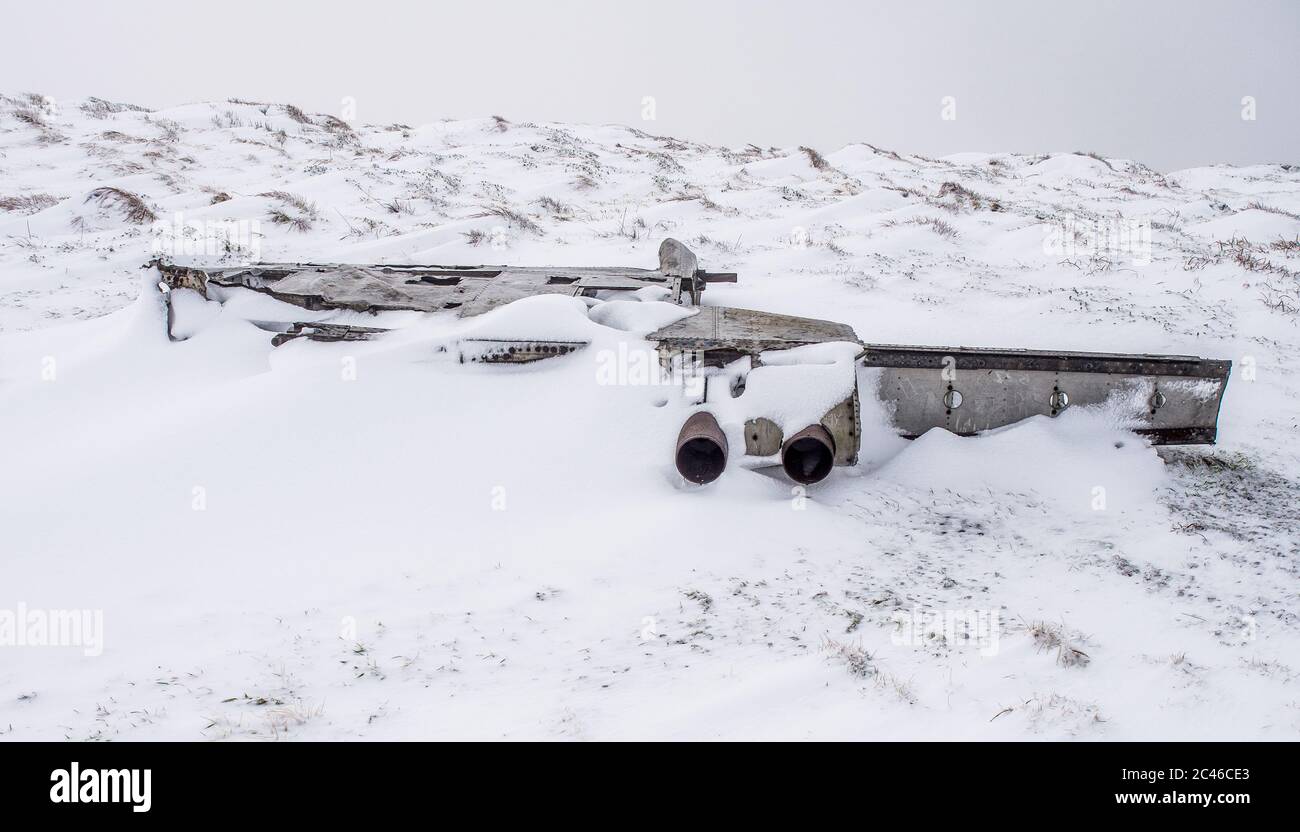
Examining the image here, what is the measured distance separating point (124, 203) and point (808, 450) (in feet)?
40.1

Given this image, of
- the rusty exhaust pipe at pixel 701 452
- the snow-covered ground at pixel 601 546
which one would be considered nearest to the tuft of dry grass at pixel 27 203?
the snow-covered ground at pixel 601 546

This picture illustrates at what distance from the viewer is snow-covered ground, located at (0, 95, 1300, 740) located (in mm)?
2605

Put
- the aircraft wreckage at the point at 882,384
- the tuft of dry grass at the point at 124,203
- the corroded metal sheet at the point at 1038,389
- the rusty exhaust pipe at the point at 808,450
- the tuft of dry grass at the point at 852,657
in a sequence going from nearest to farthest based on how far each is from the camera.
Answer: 1. the tuft of dry grass at the point at 852,657
2. the rusty exhaust pipe at the point at 808,450
3. the aircraft wreckage at the point at 882,384
4. the corroded metal sheet at the point at 1038,389
5. the tuft of dry grass at the point at 124,203

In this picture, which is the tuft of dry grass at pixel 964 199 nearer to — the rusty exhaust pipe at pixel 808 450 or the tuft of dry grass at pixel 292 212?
the rusty exhaust pipe at pixel 808 450

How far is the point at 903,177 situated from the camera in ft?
64.2

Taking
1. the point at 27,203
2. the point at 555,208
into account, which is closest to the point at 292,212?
the point at 27,203

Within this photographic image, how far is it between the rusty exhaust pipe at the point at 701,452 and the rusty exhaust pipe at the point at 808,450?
15.1 inches

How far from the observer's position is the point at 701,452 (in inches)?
169

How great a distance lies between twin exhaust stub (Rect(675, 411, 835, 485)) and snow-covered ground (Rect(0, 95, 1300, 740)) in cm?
14

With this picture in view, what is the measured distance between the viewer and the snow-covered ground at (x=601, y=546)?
2605 mm

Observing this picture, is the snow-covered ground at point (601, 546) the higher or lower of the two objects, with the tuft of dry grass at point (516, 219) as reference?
lower
